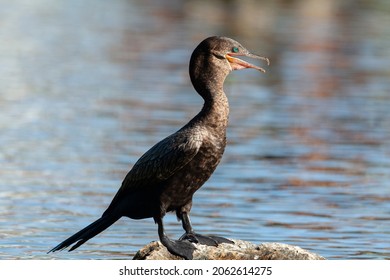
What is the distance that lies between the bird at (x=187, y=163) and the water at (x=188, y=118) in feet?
4.48

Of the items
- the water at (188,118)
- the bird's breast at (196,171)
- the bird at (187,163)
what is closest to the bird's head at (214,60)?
the bird at (187,163)

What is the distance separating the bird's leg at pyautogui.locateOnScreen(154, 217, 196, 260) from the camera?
8.34 m

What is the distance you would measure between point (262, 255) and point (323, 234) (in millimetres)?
2673

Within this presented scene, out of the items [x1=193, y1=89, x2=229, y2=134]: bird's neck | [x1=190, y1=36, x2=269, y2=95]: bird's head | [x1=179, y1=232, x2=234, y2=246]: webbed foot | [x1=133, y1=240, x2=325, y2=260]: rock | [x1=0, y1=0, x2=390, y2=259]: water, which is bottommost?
[x1=0, y1=0, x2=390, y2=259]: water

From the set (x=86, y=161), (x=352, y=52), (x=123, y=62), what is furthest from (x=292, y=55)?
(x=86, y=161)

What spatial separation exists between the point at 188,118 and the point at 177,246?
9298 millimetres

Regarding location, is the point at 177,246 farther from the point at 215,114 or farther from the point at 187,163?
the point at 215,114

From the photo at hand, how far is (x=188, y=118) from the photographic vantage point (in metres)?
17.7

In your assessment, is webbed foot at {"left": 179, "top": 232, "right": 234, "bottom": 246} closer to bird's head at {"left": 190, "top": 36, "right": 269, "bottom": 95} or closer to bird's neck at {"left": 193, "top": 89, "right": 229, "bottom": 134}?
bird's neck at {"left": 193, "top": 89, "right": 229, "bottom": 134}

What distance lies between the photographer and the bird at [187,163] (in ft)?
27.4

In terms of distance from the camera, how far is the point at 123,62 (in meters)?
25.4

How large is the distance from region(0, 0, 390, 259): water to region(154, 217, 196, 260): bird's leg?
4.93 ft

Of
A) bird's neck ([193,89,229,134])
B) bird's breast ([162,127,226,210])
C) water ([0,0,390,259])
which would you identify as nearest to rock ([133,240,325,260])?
bird's breast ([162,127,226,210])

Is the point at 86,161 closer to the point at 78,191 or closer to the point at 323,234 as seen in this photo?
the point at 78,191
